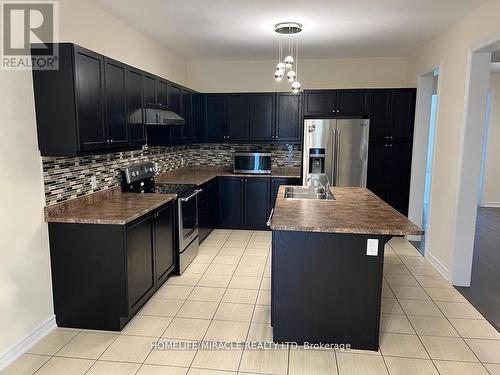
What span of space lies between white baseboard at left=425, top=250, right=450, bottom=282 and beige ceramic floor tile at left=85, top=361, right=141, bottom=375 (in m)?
3.16

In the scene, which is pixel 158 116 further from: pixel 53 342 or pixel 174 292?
pixel 53 342

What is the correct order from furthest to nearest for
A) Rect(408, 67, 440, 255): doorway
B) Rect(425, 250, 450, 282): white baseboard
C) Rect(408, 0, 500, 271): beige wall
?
Rect(408, 67, 440, 255): doorway < Rect(425, 250, 450, 282): white baseboard < Rect(408, 0, 500, 271): beige wall

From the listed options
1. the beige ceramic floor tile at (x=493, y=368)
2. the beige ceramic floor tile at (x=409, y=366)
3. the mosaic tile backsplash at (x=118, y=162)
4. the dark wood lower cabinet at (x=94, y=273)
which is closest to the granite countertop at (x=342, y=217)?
the beige ceramic floor tile at (x=409, y=366)

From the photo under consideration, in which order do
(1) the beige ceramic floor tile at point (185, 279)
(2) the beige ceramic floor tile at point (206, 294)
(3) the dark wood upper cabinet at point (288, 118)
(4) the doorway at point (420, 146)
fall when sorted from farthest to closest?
(3) the dark wood upper cabinet at point (288, 118) < (4) the doorway at point (420, 146) < (1) the beige ceramic floor tile at point (185, 279) < (2) the beige ceramic floor tile at point (206, 294)

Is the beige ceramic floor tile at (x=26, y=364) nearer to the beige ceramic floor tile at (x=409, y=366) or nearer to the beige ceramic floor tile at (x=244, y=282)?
the beige ceramic floor tile at (x=244, y=282)

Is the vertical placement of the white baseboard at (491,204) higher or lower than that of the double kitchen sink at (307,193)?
lower

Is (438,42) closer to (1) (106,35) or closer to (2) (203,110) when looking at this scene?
(2) (203,110)

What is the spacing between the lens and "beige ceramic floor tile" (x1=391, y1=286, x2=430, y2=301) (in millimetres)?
3379

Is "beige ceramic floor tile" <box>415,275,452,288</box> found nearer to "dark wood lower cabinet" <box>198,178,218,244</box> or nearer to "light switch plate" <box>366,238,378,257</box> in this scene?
"light switch plate" <box>366,238,378,257</box>

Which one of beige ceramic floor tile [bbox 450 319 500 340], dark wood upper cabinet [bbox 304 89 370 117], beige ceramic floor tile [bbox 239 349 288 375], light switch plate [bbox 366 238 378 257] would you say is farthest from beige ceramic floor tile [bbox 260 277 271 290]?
dark wood upper cabinet [bbox 304 89 370 117]

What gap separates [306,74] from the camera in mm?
5797

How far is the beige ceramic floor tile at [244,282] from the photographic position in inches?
141

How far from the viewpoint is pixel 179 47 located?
5.02 meters

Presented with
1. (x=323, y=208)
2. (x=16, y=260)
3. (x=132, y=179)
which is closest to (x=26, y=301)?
(x=16, y=260)
